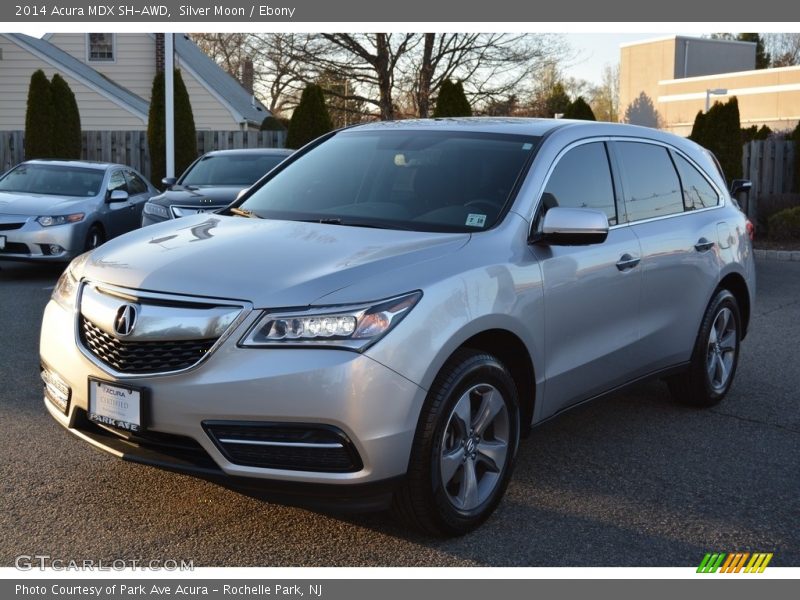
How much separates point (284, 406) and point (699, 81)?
2299 inches

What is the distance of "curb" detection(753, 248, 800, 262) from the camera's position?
16.2 meters

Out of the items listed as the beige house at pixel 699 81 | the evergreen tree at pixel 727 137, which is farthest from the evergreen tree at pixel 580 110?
the beige house at pixel 699 81

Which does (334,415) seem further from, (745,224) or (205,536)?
(745,224)

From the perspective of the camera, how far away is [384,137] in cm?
569

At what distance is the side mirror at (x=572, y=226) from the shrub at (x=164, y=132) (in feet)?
61.0

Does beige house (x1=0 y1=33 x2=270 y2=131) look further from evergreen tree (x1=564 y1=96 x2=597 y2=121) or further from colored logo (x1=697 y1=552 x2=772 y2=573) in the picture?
colored logo (x1=697 y1=552 x2=772 y2=573)

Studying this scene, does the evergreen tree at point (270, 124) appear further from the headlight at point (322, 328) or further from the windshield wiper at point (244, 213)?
the headlight at point (322, 328)

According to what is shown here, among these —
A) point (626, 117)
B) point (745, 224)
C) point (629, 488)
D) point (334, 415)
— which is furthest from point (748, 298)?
point (626, 117)

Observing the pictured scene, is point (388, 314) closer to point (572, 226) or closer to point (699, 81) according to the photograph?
point (572, 226)

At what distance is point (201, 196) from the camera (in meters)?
12.0

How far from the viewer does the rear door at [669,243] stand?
18.7 ft

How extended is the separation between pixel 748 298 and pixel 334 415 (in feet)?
13.8

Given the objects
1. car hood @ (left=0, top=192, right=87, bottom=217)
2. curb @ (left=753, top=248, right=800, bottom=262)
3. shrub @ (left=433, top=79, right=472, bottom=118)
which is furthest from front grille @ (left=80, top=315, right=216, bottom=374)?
shrub @ (left=433, top=79, right=472, bottom=118)

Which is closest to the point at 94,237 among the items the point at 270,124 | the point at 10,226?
the point at 10,226
